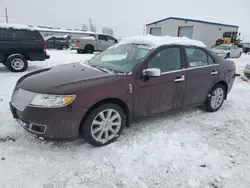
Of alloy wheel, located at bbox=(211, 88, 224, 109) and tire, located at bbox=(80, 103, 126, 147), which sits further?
alloy wheel, located at bbox=(211, 88, 224, 109)

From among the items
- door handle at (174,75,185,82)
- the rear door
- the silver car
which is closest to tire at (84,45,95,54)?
the silver car

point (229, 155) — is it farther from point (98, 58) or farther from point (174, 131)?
point (98, 58)

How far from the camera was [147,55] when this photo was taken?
127 inches

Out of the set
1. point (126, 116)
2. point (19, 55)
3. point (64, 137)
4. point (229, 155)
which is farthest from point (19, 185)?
point (19, 55)

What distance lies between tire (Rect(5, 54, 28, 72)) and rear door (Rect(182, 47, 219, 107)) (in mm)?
6935

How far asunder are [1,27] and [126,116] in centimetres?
731

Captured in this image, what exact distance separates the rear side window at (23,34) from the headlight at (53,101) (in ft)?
22.4

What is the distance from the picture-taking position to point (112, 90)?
2785 millimetres

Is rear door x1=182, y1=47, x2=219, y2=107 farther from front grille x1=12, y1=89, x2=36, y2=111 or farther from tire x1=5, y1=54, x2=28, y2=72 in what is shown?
tire x1=5, y1=54, x2=28, y2=72

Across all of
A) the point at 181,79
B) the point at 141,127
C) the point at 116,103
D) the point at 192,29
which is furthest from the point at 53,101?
the point at 192,29

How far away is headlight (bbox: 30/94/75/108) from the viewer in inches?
98.0

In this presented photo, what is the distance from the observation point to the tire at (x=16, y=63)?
7.84 metres

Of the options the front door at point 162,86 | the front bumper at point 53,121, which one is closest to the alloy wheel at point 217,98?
the front door at point 162,86

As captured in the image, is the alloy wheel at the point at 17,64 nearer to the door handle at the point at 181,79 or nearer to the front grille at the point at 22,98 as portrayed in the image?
the front grille at the point at 22,98
